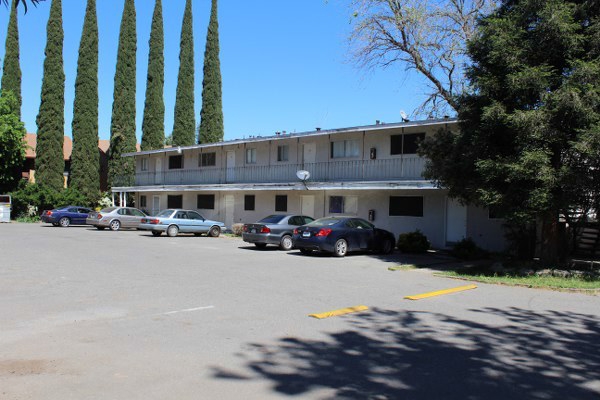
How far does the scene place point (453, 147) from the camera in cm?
1468

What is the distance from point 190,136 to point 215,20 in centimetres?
1165

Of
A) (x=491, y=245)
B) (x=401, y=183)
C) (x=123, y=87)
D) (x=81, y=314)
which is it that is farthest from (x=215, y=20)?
(x=81, y=314)

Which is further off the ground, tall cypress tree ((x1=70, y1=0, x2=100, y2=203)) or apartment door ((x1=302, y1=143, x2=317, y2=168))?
tall cypress tree ((x1=70, y1=0, x2=100, y2=203))

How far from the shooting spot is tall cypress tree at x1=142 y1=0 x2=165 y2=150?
46562 millimetres

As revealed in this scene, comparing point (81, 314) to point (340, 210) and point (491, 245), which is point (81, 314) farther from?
point (340, 210)

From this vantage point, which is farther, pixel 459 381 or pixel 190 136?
pixel 190 136

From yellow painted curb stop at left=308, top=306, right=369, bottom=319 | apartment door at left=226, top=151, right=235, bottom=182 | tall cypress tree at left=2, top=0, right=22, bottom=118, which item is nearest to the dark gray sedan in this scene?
yellow painted curb stop at left=308, top=306, right=369, bottom=319

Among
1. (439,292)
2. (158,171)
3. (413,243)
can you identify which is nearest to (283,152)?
(413,243)

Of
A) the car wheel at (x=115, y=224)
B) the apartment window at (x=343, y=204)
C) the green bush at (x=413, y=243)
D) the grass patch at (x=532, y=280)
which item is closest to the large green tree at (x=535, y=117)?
the grass patch at (x=532, y=280)

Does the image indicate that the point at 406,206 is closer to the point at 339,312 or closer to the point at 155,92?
the point at 339,312

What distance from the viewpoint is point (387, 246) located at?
19.2m

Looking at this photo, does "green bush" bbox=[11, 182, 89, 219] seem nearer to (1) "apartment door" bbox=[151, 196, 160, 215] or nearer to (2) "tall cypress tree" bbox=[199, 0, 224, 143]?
(1) "apartment door" bbox=[151, 196, 160, 215]

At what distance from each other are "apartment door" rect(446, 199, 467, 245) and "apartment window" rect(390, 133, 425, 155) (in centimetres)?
284

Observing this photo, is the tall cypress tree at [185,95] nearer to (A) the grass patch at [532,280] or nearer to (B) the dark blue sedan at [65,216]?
(B) the dark blue sedan at [65,216]
